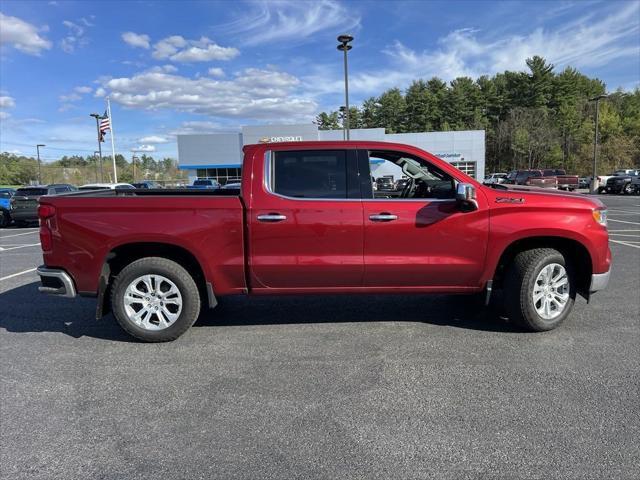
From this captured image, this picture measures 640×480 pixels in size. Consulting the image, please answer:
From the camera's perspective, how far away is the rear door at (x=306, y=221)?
4410 millimetres

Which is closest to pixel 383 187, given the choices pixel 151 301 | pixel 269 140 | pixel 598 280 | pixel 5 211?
pixel 598 280

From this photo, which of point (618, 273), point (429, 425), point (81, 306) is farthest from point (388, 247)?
point (618, 273)

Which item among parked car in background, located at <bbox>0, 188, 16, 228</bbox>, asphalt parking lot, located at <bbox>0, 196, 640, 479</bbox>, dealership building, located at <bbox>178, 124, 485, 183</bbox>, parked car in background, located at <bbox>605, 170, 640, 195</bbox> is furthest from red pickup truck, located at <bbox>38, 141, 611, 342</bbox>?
dealership building, located at <bbox>178, 124, 485, 183</bbox>

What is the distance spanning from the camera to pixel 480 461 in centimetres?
266

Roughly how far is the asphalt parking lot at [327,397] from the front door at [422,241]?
628 millimetres

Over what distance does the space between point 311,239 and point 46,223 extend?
2563mm

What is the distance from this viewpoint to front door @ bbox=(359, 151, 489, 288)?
445 cm

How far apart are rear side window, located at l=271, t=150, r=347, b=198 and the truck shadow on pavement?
1548mm

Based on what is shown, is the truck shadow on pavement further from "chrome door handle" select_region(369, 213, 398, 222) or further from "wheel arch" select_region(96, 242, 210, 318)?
"chrome door handle" select_region(369, 213, 398, 222)

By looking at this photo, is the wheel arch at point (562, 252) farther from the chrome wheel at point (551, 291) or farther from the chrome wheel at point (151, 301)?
the chrome wheel at point (151, 301)

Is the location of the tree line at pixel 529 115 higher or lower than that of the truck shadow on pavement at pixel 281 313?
higher

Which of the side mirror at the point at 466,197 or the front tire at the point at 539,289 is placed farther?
the front tire at the point at 539,289

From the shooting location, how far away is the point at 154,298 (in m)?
4.54

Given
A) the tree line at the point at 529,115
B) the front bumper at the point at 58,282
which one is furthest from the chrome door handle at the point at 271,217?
the tree line at the point at 529,115
